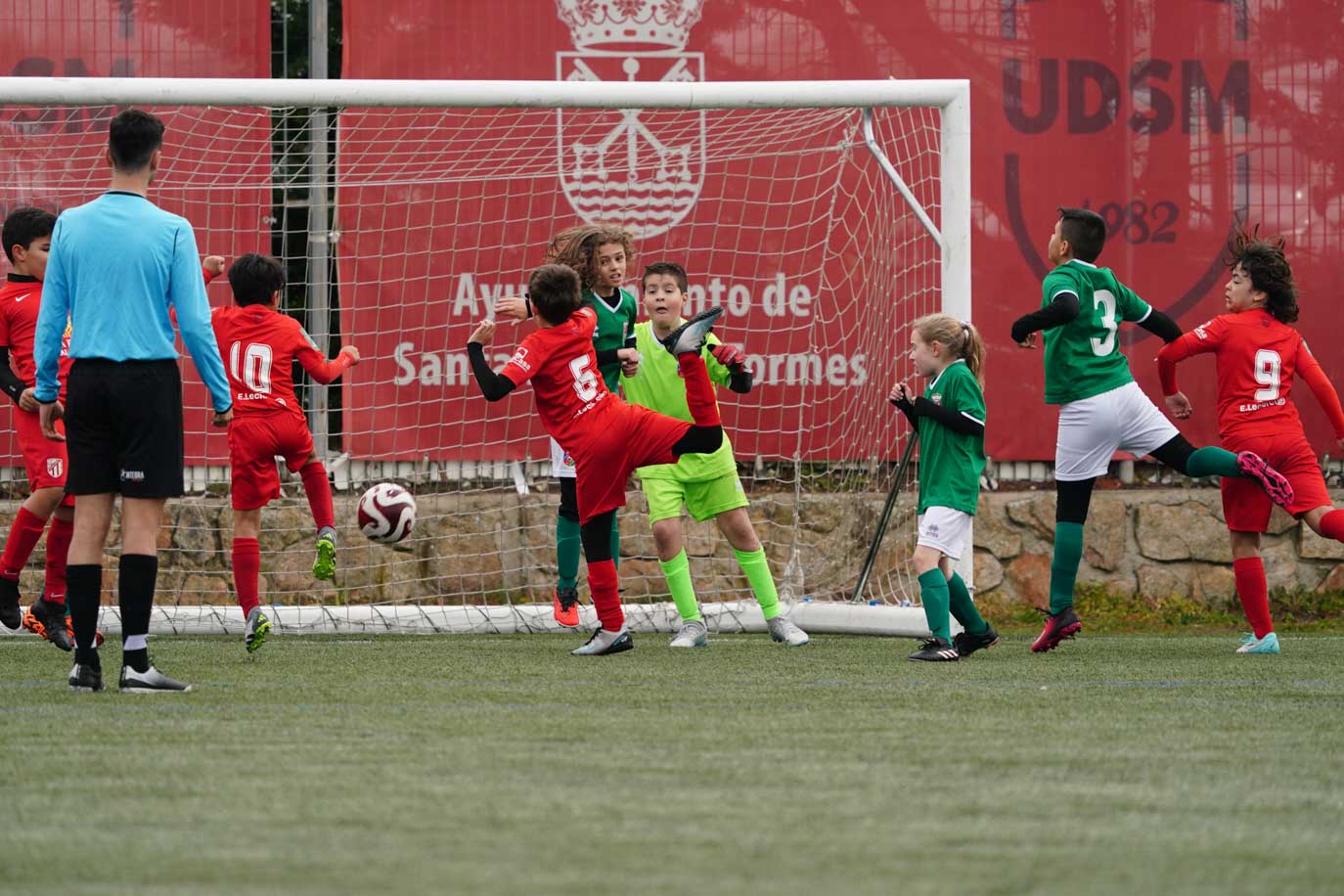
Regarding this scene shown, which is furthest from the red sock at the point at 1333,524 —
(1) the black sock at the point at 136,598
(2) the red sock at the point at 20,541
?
(2) the red sock at the point at 20,541

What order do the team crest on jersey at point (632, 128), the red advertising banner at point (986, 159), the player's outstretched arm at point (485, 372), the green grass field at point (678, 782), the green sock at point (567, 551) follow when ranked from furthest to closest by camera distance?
the team crest on jersey at point (632, 128)
the red advertising banner at point (986, 159)
the green sock at point (567, 551)
the player's outstretched arm at point (485, 372)
the green grass field at point (678, 782)

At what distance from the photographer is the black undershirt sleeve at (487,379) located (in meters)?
5.75

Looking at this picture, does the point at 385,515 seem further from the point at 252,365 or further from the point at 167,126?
the point at 167,126

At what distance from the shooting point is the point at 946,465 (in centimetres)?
602

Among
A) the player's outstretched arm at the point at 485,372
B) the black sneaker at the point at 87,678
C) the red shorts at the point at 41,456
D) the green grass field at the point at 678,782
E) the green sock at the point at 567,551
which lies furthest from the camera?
the green sock at the point at 567,551

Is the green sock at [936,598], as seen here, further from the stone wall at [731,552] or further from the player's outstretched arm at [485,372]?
the stone wall at [731,552]

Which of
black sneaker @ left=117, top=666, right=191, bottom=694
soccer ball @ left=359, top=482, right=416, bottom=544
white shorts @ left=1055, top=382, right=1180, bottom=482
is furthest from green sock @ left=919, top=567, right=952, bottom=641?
black sneaker @ left=117, top=666, right=191, bottom=694

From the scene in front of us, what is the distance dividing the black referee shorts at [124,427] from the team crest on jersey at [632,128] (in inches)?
160

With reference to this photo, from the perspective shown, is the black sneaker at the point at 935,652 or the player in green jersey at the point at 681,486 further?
the player in green jersey at the point at 681,486

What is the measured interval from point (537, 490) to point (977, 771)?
5.37 m

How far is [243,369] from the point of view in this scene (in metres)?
6.37

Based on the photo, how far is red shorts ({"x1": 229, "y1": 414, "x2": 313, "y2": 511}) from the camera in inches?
249

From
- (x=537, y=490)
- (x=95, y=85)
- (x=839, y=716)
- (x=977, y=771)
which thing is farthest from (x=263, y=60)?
(x=977, y=771)

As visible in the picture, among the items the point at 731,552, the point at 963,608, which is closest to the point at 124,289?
the point at 963,608
